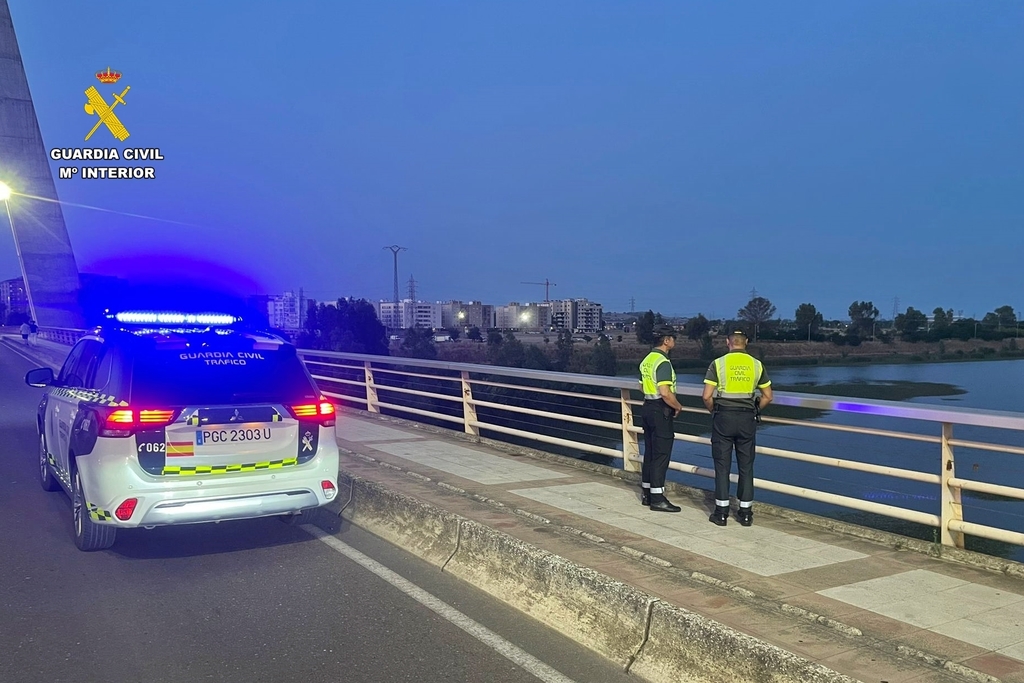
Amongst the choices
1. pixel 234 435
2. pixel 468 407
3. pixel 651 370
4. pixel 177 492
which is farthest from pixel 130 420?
pixel 468 407

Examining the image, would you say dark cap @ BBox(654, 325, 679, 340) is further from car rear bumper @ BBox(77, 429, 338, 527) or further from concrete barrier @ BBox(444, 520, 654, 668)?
car rear bumper @ BBox(77, 429, 338, 527)

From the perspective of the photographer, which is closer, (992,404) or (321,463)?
(321,463)

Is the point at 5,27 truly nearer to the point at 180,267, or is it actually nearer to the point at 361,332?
the point at 361,332

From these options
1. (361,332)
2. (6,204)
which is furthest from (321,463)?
(361,332)

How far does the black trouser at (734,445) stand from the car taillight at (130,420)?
13.8ft

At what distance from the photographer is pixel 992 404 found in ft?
111

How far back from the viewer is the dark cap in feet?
22.9

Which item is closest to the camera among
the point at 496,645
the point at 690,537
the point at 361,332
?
the point at 496,645

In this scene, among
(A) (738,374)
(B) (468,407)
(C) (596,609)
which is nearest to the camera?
(C) (596,609)

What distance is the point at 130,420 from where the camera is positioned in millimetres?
5738

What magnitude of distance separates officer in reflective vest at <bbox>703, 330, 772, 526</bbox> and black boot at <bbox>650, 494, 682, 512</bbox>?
1.92ft

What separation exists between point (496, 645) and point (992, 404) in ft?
118

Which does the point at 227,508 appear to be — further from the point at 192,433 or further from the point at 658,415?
the point at 658,415

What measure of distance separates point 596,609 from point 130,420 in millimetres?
3562
